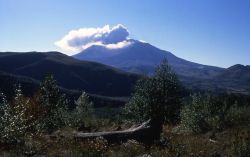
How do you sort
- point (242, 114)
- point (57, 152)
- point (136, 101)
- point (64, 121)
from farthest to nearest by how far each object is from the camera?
point (136, 101)
point (64, 121)
point (242, 114)
point (57, 152)

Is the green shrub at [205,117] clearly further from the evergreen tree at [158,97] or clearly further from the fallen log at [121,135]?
the evergreen tree at [158,97]

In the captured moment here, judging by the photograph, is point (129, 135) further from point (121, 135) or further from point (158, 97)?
point (158, 97)

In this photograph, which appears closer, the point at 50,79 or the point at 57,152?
the point at 57,152

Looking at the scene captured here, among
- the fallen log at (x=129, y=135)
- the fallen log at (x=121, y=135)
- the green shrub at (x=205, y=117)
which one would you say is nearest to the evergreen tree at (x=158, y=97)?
the green shrub at (x=205, y=117)

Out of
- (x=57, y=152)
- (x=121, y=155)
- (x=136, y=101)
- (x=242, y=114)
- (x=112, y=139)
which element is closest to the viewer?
(x=121, y=155)

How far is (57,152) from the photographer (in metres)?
17.7

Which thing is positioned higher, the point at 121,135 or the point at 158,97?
the point at 158,97

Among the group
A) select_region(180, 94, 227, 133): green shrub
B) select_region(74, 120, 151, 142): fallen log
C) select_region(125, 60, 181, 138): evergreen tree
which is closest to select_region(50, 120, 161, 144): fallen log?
select_region(74, 120, 151, 142): fallen log

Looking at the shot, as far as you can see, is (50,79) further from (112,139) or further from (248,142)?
(248,142)

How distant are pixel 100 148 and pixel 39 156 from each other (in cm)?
318

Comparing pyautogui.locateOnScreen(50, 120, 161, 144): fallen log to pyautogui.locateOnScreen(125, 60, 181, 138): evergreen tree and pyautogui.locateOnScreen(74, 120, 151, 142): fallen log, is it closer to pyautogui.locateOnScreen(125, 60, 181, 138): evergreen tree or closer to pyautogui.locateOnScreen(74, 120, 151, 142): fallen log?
pyautogui.locateOnScreen(74, 120, 151, 142): fallen log

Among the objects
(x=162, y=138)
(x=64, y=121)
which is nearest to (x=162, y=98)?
(x=64, y=121)

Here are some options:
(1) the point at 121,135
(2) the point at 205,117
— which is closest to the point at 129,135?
(1) the point at 121,135

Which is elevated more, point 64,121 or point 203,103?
point 203,103
